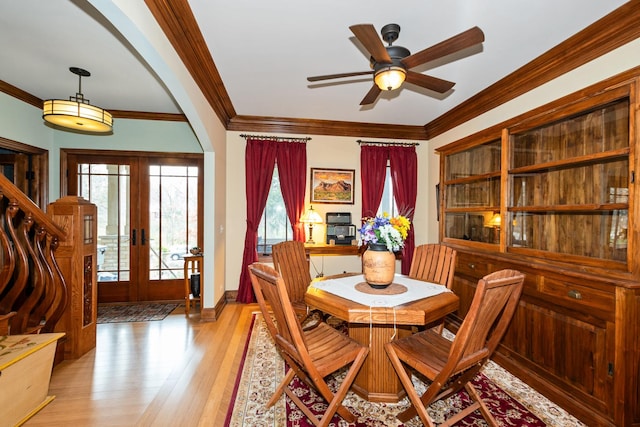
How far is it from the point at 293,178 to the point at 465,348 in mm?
3271

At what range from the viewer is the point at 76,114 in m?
2.67

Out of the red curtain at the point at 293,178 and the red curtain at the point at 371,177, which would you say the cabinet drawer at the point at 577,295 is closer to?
the red curtain at the point at 371,177

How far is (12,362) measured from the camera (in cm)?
165

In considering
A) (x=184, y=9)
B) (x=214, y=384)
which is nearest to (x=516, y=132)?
(x=184, y=9)

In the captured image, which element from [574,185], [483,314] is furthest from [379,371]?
[574,185]

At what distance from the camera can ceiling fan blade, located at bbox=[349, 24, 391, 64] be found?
155 centimetres

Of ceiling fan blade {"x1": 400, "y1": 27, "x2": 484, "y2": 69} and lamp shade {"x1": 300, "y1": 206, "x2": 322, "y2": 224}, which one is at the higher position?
ceiling fan blade {"x1": 400, "y1": 27, "x2": 484, "y2": 69}

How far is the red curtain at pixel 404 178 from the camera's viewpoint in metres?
4.46

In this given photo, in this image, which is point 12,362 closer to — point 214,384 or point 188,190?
point 214,384

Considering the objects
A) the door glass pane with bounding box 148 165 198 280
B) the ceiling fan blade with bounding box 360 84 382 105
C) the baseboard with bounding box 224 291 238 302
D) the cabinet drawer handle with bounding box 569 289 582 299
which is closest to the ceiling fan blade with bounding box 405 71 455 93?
the ceiling fan blade with bounding box 360 84 382 105

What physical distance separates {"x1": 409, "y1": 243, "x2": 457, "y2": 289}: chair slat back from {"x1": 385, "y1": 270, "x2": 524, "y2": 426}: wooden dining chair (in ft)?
2.51

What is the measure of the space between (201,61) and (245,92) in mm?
755

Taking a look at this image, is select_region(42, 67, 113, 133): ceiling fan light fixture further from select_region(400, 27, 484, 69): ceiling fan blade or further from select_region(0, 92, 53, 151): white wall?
select_region(400, 27, 484, 69): ceiling fan blade

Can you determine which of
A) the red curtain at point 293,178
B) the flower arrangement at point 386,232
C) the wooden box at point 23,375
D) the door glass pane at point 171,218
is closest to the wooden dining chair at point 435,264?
the flower arrangement at point 386,232
